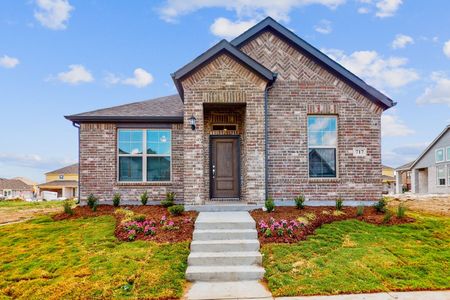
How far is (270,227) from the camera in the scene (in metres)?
8.16

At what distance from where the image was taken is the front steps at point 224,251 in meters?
6.40

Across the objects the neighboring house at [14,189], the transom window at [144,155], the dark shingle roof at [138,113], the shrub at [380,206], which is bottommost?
the neighboring house at [14,189]

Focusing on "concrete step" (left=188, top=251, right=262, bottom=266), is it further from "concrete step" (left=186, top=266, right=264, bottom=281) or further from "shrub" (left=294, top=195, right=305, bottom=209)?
"shrub" (left=294, top=195, right=305, bottom=209)

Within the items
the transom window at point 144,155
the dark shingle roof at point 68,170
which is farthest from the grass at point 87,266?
the dark shingle roof at point 68,170

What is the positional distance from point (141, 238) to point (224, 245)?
2065 millimetres

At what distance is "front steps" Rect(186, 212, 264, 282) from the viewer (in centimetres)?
640

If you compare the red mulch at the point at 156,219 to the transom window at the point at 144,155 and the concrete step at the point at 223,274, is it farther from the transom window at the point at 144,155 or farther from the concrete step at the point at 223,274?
the concrete step at the point at 223,274

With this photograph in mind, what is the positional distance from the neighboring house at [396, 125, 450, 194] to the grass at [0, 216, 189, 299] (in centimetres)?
3010

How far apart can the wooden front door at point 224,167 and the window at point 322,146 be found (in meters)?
2.59

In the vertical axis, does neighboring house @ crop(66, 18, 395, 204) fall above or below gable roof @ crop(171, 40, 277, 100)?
below

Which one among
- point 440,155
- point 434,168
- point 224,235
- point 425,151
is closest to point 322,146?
point 224,235

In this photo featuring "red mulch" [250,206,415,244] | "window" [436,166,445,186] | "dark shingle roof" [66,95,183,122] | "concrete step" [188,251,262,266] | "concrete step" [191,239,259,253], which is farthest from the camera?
"window" [436,166,445,186]

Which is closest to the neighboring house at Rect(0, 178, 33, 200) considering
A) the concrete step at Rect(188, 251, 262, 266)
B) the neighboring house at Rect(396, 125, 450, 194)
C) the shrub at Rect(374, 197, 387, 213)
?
the neighboring house at Rect(396, 125, 450, 194)

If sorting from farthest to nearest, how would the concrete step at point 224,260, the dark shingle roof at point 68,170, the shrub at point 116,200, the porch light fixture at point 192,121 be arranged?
the dark shingle roof at point 68,170
the shrub at point 116,200
the porch light fixture at point 192,121
the concrete step at point 224,260
